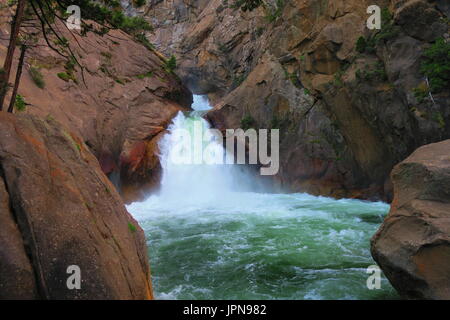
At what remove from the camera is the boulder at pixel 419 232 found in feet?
16.8

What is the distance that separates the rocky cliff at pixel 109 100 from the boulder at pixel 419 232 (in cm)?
1205

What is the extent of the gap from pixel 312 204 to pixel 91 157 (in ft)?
37.1

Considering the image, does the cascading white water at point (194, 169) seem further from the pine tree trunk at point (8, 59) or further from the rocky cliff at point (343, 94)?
the pine tree trunk at point (8, 59)

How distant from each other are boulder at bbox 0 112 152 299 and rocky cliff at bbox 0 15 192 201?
8.95m

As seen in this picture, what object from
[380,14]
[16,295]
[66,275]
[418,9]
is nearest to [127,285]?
[66,275]

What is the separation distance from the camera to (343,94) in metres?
16.8

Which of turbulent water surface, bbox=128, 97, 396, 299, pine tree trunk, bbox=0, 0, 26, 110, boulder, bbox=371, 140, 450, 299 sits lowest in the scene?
turbulent water surface, bbox=128, 97, 396, 299

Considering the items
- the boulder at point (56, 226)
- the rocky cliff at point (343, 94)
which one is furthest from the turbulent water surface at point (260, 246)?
the boulder at point (56, 226)

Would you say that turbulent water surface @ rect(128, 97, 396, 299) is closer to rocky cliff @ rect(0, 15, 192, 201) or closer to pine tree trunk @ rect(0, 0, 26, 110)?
rocky cliff @ rect(0, 15, 192, 201)

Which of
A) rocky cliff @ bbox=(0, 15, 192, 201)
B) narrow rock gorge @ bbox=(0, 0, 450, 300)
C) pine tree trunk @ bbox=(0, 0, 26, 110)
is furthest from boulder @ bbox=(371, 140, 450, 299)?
rocky cliff @ bbox=(0, 15, 192, 201)

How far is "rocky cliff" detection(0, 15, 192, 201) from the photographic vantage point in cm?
1493

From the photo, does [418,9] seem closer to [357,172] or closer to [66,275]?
[357,172]

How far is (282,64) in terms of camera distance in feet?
67.5

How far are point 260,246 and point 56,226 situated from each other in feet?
21.6
